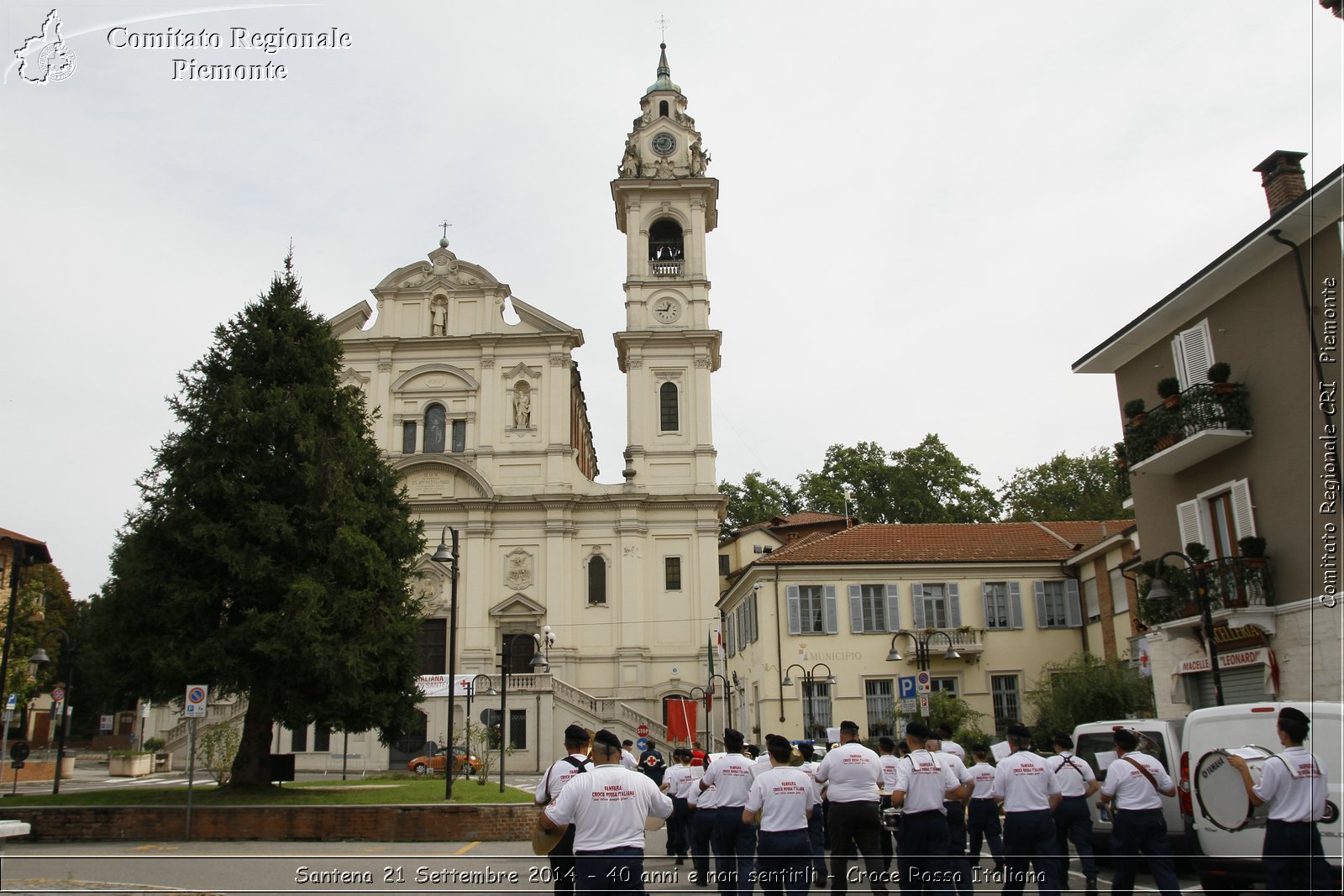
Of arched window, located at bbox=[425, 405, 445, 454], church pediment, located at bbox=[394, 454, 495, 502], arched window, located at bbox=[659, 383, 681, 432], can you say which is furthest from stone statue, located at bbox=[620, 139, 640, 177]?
church pediment, located at bbox=[394, 454, 495, 502]

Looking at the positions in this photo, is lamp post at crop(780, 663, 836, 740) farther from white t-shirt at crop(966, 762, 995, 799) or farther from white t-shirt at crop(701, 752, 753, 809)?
white t-shirt at crop(701, 752, 753, 809)

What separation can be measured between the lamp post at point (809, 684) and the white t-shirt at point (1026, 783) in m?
23.4

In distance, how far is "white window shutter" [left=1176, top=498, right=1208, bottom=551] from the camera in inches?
806

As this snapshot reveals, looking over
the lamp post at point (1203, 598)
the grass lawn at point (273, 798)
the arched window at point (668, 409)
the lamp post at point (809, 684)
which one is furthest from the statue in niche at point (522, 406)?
the lamp post at point (1203, 598)

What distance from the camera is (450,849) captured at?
53.9 ft

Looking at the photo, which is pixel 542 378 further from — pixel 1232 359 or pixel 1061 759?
pixel 1061 759

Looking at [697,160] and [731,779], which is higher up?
[697,160]

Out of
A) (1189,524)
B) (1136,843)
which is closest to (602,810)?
(1136,843)

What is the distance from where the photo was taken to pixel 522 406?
50.1 metres

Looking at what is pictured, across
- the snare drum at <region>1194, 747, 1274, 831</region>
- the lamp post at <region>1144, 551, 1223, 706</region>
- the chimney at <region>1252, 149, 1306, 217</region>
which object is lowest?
the snare drum at <region>1194, 747, 1274, 831</region>

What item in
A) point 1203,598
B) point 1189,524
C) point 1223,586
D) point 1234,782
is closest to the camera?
point 1234,782

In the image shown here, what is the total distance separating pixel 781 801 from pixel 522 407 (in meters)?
41.7

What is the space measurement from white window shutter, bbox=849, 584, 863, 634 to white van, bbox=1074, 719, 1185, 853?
62.8 ft

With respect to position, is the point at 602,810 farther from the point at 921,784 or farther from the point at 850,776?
the point at 921,784
